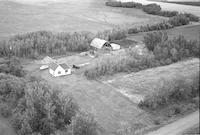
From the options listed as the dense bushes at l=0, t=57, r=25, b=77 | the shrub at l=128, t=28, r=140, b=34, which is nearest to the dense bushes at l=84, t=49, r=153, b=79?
the dense bushes at l=0, t=57, r=25, b=77

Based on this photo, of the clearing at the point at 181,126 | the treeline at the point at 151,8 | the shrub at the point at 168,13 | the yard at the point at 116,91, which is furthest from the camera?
the shrub at the point at 168,13

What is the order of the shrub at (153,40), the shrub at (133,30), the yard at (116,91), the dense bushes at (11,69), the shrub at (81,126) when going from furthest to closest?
the shrub at (133,30), the shrub at (153,40), the dense bushes at (11,69), the yard at (116,91), the shrub at (81,126)

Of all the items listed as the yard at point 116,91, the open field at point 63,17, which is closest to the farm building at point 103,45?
the yard at point 116,91

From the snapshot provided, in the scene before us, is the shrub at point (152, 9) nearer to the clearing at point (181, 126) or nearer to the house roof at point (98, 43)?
the house roof at point (98, 43)

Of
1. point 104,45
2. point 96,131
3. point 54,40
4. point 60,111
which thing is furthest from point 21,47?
point 96,131

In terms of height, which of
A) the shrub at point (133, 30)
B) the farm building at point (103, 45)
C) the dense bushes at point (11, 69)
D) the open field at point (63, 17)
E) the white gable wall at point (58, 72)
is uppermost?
the open field at point (63, 17)

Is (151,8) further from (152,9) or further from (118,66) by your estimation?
(118,66)

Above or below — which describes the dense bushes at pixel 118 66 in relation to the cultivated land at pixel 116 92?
above

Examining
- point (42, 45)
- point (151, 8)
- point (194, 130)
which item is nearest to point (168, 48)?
point (194, 130)
